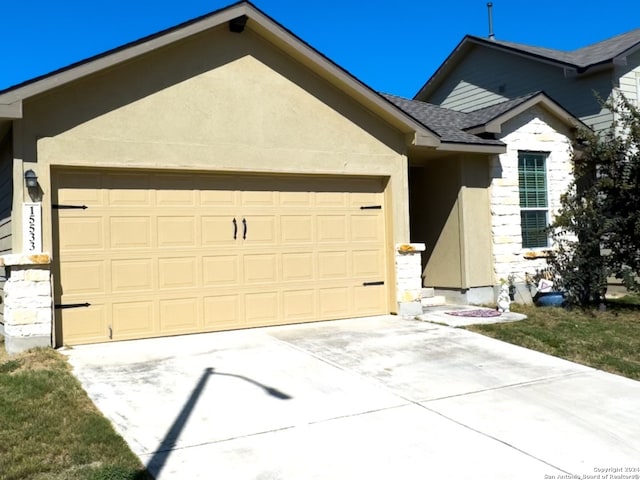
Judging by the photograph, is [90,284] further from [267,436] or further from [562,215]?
[562,215]

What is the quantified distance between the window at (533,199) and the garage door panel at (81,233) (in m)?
8.10

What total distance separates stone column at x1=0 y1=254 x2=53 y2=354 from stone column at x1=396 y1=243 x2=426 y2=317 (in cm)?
534

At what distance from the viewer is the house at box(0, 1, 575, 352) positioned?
304 inches

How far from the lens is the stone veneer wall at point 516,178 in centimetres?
1173

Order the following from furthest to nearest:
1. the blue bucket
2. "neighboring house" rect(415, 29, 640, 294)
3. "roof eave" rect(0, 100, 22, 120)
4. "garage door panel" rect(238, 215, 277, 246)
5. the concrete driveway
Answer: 1. "neighboring house" rect(415, 29, 640, 294)
2. the blue bucket
3. "garage door panel" rect(238, 215, 277, 246)
4. "roof eave" rect(0, 100, 22, 120)
5. the concrete driveway

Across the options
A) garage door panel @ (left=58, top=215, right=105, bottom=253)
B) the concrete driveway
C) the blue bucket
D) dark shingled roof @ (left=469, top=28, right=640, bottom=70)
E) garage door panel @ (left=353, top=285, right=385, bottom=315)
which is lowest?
the concrete driveway

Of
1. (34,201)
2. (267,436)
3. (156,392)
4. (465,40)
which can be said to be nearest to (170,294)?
(34,201)

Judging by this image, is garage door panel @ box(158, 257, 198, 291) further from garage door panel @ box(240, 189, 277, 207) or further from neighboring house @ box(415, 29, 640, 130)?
neighboring house @ box(415, 29, 640, 130)

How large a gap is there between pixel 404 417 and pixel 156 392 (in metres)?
2.46

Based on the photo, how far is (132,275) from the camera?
A: 8.34 m

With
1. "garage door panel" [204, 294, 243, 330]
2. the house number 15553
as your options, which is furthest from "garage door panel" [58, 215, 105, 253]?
"garage door panel" [204, 294, 243, 330]

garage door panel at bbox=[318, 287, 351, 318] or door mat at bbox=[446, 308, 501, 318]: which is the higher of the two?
garage door panel at bbox=[318, 287, 351, 318]

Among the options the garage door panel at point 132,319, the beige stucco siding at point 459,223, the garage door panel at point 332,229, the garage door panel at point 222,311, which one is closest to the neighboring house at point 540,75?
the beige stucco siding at point 459,223

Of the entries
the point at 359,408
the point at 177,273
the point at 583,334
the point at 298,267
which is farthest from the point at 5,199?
the point at 583,334
